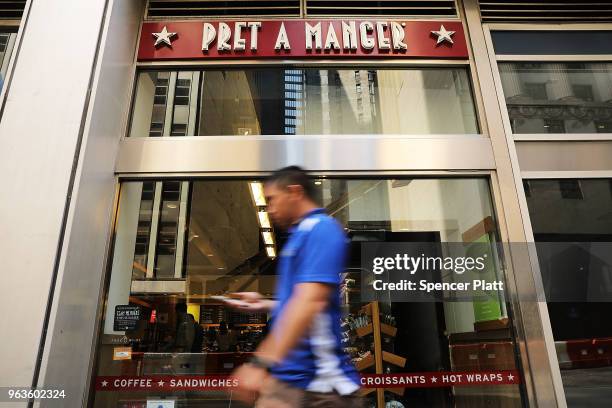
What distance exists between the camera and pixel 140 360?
4.27 m

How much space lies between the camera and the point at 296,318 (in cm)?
172

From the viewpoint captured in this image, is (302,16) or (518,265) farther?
(302,16)

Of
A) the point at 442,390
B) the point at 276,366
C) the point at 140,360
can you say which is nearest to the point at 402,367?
the point at 442,390

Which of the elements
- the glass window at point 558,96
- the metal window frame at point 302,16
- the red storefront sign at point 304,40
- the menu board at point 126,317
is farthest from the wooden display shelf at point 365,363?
the metal window frame at point 302,16

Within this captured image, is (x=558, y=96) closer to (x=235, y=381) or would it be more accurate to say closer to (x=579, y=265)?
(x=579, y=265)

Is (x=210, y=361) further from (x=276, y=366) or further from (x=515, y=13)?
(x=515, y=13)

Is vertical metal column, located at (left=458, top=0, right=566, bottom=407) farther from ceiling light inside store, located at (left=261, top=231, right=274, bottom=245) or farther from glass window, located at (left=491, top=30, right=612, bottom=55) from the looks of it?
ceiling light inside store, located at (left=261, top=231, right=274, bottom=245)

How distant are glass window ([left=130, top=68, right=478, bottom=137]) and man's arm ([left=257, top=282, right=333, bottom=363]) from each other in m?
3.16

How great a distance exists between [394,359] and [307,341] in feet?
9.95

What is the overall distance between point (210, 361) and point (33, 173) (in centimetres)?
240

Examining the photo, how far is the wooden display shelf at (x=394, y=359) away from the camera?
437 centimetres

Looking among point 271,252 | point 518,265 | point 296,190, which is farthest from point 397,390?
point 296,190

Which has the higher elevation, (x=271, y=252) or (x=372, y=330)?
(x=271, y=252)

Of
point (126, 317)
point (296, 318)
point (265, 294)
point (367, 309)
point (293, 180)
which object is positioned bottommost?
point (296, 318)
